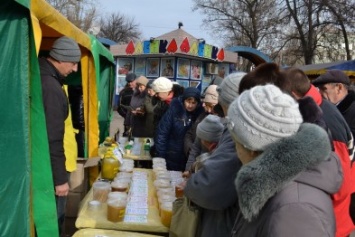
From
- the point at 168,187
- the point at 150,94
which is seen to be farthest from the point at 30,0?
the point at 150,94

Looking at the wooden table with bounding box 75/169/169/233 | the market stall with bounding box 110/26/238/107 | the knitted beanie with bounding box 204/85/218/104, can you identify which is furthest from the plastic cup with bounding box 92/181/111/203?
the market stall with bounding box 110/26/238/107

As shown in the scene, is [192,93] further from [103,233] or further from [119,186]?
[103,233]

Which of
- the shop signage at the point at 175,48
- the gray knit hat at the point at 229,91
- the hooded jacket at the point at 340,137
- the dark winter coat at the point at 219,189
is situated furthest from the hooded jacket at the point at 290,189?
the shop signage at the point at 175,48

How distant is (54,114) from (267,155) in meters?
2.12

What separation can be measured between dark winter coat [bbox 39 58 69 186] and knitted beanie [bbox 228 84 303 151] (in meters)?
1.93

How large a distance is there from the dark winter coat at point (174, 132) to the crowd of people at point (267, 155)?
660 mm

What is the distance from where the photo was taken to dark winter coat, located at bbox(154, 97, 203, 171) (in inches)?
167

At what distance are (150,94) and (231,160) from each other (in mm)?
4388

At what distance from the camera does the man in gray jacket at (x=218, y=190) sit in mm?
1767

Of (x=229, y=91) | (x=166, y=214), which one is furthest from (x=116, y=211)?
(x=229, y=91)

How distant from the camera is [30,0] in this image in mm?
2557

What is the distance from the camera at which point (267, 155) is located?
1204 mm

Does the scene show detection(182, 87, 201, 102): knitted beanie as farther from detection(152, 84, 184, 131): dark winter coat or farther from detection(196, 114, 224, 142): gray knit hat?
detection(196, 114, 224, 142): gray knit hat

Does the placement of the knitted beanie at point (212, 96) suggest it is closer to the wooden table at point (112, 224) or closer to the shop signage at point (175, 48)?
the wooden table at point (112, 224)
